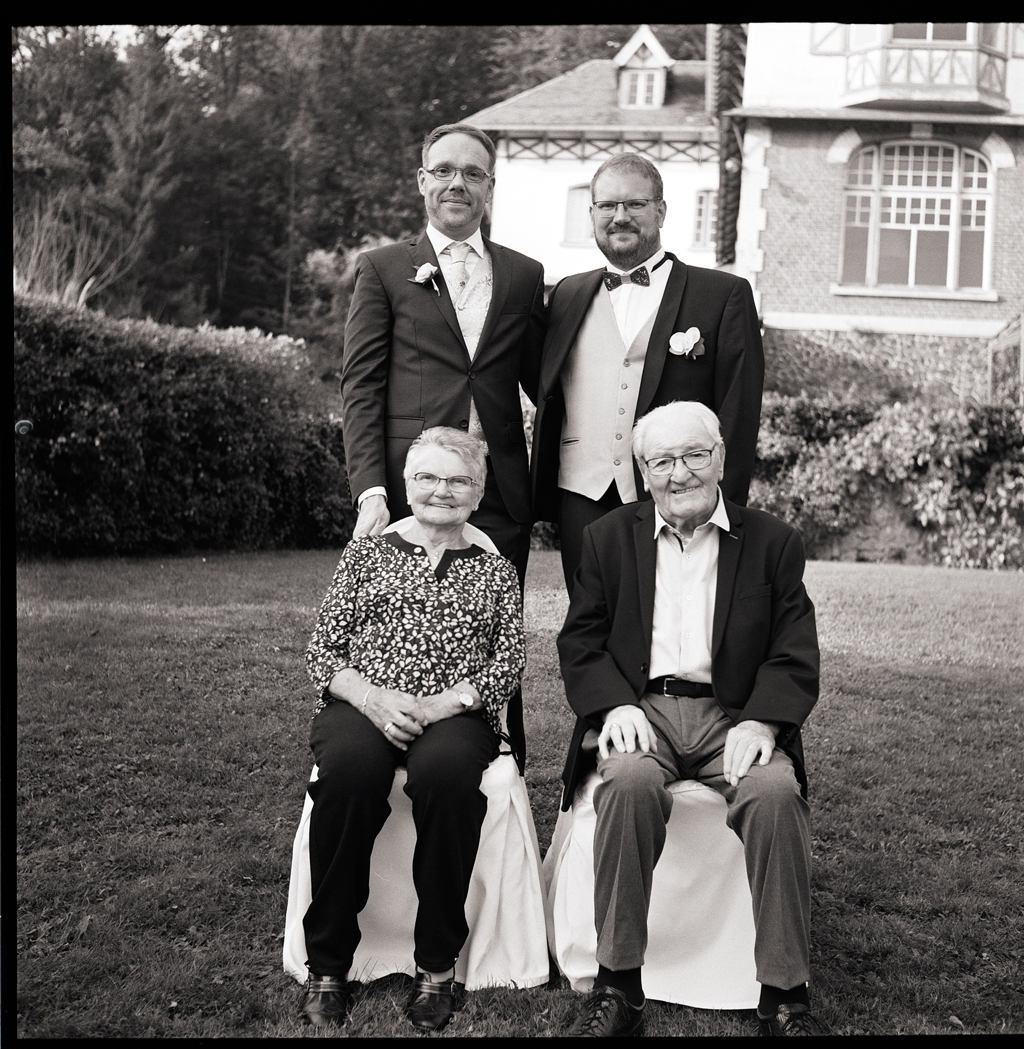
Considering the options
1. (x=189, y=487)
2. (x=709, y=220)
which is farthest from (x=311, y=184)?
(x=189, y=487)

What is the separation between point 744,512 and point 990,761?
8.67ft

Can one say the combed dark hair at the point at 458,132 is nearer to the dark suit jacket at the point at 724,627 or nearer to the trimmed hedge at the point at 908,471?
the dark suit jacket at the point at 724,627

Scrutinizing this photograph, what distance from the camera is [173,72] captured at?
29.5 meters

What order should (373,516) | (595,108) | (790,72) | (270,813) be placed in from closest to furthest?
(373,516) → (270,813) → (790,72) → (595,108)

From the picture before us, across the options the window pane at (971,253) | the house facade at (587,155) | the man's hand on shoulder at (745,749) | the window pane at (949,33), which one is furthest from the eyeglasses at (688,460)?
the house facade at (587,155)

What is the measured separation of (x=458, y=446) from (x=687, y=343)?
2.41 feet

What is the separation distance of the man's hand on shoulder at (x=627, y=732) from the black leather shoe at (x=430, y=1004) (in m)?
0.68

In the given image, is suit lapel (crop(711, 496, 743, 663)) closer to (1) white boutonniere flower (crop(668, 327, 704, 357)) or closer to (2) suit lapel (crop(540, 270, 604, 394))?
(1) white boutonniere flower (crop(668, 327, 704, 357))

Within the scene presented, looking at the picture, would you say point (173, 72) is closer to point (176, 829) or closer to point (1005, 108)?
point (1005, 108)

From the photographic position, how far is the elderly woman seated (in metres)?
2.77

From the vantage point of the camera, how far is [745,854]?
271 centimetres

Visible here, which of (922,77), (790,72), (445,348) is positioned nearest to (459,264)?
(445,348)

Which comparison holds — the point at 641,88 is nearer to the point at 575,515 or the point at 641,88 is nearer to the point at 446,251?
the point at 446,251

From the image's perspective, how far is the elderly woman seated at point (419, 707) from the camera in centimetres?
277
